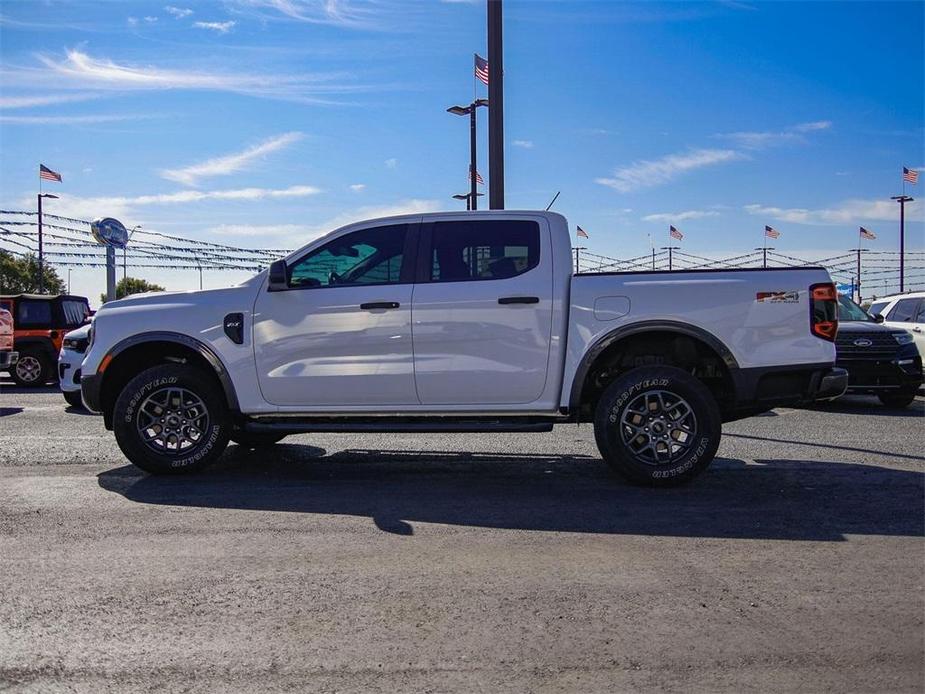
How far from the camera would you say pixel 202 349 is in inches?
267

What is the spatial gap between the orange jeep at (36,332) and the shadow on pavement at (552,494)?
35.6ft

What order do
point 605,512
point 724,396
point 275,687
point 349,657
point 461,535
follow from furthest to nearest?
point 724,396 → point 605,512 → point 461,535 → point 349,657 → point 275,687

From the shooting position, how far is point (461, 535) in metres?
4.98

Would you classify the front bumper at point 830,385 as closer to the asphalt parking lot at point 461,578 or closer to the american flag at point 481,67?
the asphalt parking lot at point 461,578

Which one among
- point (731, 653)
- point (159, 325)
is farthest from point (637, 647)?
point (159, 325)

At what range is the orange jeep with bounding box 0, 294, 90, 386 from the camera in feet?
54.9

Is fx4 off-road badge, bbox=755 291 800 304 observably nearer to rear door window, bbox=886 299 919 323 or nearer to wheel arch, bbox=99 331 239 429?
wheel arch, bbox=99 331 239 429

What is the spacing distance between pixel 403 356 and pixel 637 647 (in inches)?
138

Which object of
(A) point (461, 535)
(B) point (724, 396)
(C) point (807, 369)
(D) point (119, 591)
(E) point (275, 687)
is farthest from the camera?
(B) point (724, 396)

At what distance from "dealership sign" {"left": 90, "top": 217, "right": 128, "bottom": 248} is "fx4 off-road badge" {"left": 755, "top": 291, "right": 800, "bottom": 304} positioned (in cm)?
3181

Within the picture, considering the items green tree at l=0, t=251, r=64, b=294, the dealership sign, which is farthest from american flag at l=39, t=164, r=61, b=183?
green tree at l=0, t=251, r=64, b=294

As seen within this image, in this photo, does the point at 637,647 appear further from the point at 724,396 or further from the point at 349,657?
the point at 724,396

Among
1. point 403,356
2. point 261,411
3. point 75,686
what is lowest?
point 75,686

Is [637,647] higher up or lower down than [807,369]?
lower down
